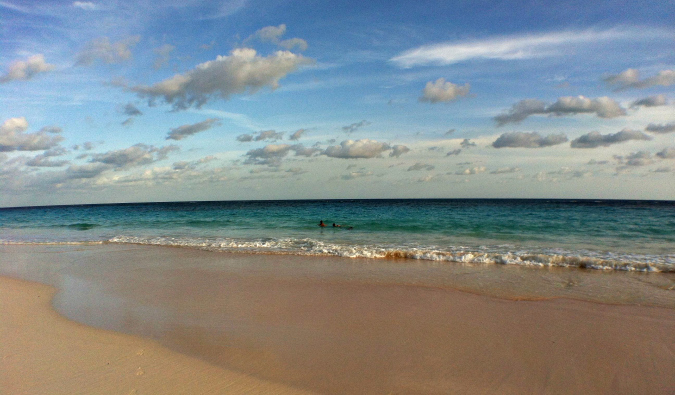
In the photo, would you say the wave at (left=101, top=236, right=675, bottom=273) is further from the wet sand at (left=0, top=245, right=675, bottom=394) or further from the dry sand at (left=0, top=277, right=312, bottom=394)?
the dry sand at (left=0, top=277, right=312, bottom=394)

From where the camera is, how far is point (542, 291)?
8008mm

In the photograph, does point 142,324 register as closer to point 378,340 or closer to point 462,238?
point 378,340

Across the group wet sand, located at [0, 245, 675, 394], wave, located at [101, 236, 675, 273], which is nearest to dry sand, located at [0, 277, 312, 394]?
wet sand, located at [0, 245, 675, 394]

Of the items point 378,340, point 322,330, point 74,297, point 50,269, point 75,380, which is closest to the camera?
point 75,380

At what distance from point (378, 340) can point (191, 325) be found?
10.4 feet

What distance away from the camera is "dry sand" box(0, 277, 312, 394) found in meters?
3.97

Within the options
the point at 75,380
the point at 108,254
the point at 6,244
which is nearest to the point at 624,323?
the point at 75,380

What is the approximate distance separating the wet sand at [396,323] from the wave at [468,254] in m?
1.10

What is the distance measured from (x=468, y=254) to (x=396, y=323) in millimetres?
7061

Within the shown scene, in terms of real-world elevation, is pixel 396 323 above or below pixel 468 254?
below

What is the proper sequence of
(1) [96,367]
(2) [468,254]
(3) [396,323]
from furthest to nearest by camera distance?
1. (2) [468,254]
2. (3) [396,323]
3. (1) [96,367]

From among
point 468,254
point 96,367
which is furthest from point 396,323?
point 468,254

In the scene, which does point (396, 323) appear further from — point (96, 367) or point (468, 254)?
point (468, 254)

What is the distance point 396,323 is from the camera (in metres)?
5.91
